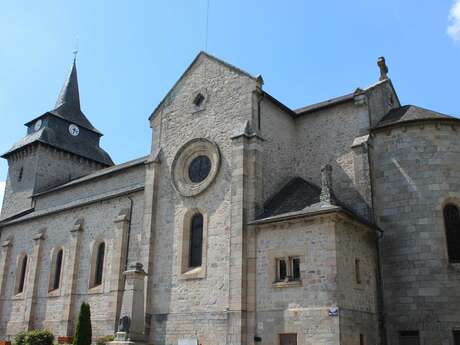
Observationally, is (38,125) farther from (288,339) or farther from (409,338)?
(409,338)

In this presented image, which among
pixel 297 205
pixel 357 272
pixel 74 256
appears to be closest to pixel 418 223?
A: pixel 357 272

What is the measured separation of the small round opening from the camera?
71.2ft

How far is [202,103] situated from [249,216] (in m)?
6.45

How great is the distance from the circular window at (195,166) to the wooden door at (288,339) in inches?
277

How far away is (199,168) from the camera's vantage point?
22.0 metres

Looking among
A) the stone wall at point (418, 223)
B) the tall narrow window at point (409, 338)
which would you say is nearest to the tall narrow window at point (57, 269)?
the stone wall at point (418, 223)

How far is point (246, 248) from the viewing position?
18734mm

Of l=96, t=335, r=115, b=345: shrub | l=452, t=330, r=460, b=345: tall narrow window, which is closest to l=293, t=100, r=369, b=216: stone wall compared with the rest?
l=452, t=330, r=460, b=345: tall narrow window

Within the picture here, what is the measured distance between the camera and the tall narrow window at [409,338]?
1772 centimetres

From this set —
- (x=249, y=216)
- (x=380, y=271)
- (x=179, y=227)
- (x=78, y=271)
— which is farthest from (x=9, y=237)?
(x=380, y=271)

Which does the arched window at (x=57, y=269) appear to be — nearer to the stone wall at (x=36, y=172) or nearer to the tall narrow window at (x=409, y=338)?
the stone wall at (x=36, y=172)

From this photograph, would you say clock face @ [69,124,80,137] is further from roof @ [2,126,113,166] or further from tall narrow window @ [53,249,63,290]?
tall narrow window @ [53,249,63,290]

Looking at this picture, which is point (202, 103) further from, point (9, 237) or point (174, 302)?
point (9, 237)

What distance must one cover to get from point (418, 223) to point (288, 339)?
661 cm
